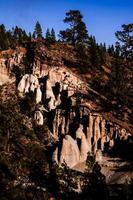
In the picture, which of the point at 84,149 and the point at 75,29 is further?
the point at 75,29

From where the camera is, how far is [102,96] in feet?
415

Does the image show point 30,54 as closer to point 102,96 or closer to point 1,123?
point 102,96

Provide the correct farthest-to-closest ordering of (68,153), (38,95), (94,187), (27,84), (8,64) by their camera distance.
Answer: (8,64) < (27,84) < (38,95) < (68,153) < (94,187)

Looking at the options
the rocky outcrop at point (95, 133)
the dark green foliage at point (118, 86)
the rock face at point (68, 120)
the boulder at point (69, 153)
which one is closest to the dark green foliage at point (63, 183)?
the boulder at point (69, 153)

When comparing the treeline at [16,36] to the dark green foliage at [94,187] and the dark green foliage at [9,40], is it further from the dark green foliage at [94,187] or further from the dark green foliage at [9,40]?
the dark green foliage at [94,187]

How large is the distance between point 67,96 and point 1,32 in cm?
4298

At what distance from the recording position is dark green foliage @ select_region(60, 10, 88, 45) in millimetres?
157625

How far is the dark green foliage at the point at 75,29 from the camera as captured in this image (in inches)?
6206

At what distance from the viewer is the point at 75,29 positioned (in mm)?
159125

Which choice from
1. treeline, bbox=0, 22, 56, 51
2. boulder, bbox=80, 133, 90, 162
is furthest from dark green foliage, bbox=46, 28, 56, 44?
boulder, bbox=80, 133, 90, 162

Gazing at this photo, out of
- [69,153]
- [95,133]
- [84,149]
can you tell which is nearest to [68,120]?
[95,133]

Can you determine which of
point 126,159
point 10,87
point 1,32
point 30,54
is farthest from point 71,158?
point 1,32

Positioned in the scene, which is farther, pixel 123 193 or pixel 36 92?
pixel 36 92

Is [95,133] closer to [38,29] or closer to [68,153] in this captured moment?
[68,153]
